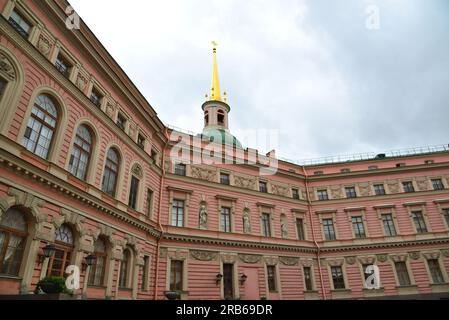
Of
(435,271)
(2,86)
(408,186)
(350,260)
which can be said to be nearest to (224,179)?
(350,260)

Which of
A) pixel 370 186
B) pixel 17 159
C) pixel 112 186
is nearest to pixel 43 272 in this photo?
pixel 17 159

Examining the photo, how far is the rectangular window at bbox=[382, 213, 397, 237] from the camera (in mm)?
29766

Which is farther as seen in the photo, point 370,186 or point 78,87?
point 370,186

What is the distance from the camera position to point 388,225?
1186 inches

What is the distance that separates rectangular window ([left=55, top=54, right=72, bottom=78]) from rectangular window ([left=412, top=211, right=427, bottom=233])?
107ft

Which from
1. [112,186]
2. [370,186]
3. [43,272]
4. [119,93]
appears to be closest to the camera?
[43,272]

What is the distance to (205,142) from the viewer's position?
27375mm

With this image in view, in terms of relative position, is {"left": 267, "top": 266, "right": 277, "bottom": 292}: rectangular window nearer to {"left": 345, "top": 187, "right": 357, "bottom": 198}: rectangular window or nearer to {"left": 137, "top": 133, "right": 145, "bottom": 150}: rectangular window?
{"left": 345, "top": 187, "right": 357, "bottom": 198}: rectangular window

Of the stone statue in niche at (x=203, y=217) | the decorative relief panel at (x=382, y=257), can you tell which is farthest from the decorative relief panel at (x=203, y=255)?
the decorative relief panel at (x=382, y=257)

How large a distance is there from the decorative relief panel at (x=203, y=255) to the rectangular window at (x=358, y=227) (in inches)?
606

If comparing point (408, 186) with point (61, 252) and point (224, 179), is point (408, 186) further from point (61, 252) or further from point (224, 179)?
point (61, 252)
